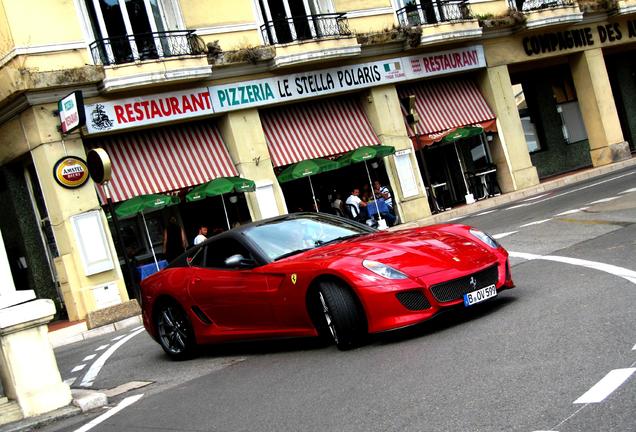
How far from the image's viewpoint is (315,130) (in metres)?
25.5

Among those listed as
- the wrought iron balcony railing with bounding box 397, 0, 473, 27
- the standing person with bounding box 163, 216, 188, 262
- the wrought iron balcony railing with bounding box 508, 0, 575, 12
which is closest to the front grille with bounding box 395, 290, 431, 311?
the standing person with bounding box 163, 216, 188, 262

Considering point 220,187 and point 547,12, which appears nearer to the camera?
point 220,187

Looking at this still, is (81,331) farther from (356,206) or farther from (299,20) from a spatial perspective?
(299,20)

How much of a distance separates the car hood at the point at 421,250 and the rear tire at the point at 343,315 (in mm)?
363

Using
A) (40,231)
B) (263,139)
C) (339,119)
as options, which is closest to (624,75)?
(339,119)

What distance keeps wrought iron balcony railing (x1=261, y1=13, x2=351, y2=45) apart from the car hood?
55.4 feet

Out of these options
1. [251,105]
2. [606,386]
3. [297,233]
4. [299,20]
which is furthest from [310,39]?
[606,386]

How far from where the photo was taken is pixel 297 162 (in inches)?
973

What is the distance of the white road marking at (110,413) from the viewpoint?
727 centimetres

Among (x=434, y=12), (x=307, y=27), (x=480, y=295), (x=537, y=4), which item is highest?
(x=307, y=27)

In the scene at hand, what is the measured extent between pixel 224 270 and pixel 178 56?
13.8 metres

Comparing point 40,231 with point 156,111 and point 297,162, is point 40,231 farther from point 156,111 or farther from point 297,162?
point 297,162

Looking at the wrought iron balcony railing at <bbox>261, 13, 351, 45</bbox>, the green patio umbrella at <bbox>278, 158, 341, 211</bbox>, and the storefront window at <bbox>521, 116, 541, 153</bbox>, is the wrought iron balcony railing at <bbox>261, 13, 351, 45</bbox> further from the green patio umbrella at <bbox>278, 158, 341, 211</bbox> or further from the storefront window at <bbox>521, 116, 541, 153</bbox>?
the storefront window at <bbox>521, 116, 541, 153</bbox>

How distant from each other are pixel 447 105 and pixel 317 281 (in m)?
21.4
